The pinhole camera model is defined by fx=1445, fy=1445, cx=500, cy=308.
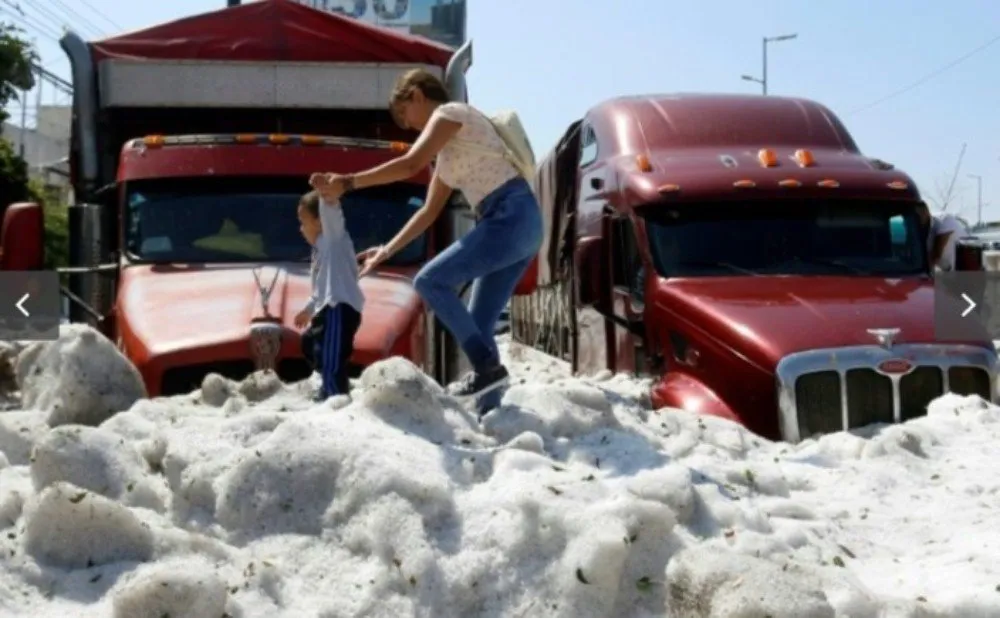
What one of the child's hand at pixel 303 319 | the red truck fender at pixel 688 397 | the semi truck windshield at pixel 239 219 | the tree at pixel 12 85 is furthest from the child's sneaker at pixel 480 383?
the tree at pixel 12 85

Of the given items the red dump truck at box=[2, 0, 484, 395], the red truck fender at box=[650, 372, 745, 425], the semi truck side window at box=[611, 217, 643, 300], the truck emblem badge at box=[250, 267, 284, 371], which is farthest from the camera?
the semi truck side window at box=[611, 217, 643, 300]

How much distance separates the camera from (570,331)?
43.1 feet

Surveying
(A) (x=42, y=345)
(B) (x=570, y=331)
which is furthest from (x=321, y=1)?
(A) (x=42, y=345)

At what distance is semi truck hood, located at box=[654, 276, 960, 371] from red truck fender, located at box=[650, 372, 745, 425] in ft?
1.00

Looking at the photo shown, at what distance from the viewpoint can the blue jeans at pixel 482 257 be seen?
5.92 metres

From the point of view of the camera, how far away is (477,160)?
5.93m

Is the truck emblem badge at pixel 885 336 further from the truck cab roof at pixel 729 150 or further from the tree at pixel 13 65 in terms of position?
the tree at pixel 13 65

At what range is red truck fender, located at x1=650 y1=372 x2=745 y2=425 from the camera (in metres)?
7.99

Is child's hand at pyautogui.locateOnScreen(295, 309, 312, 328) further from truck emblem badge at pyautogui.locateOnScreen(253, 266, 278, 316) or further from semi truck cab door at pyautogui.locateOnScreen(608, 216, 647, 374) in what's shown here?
semi truck cab door at pyautogui.locateOnScreen(608, 216, 647, 374)

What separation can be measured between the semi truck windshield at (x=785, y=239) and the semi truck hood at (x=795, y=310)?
26 centimetres

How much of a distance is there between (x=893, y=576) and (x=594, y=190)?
22.9 ft

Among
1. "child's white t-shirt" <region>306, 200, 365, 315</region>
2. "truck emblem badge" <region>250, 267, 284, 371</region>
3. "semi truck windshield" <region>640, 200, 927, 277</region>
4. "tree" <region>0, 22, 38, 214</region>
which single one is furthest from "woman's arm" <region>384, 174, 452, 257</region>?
"tree" <region>0, 22, 38, 214</region>

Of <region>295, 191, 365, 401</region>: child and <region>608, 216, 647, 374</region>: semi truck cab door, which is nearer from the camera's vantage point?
<region>295, 191, 365, 401</region>: child

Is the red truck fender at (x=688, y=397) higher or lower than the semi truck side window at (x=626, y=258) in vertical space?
lower
